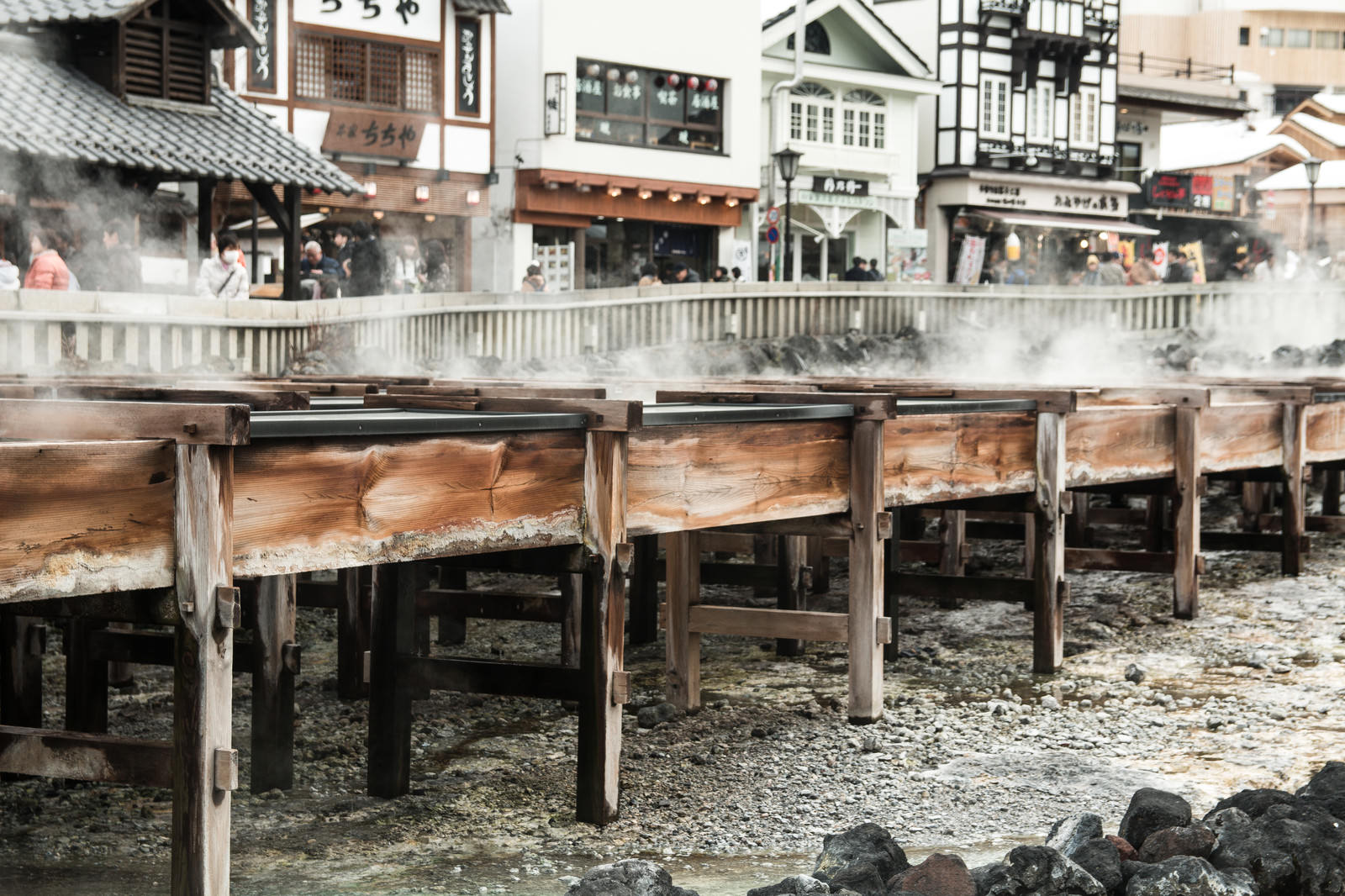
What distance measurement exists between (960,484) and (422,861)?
135 inches

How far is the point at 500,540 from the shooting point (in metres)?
5.26

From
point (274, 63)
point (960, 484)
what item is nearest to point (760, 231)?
point (274, 63)

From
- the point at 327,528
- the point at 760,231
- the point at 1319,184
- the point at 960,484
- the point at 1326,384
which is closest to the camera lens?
the point at 327,528

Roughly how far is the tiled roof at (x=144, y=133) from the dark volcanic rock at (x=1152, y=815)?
50.7ft

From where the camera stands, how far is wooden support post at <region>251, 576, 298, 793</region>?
248 inches

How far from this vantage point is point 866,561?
7.14 meters

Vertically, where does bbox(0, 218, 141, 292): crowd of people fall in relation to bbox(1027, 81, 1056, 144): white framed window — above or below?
below

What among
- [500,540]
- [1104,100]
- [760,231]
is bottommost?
[500,540]

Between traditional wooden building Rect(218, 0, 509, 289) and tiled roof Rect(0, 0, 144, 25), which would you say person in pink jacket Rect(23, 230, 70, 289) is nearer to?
tiled roof Rect(0, 0, 144, 25)

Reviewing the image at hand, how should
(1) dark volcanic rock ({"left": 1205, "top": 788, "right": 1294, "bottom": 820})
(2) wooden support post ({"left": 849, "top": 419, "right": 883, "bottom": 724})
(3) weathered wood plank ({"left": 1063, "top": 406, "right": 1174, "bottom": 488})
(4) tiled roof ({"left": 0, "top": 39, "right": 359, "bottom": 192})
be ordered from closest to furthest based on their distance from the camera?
1. (1) dark volcanic rock ({"left": 1205, "top": 788, "right": 1294, "bottom": 820})
2. (2) wooden support post ({"left": 849, "top": 419, "right": 883, "bottom": 724})
3. (3) weathered wood plank ({"left": 1063, "top": 406, "right": 1174, "bottom": 488})
4. (4) tiled roof ({"left": 0, "top": 39, "right": 359, "bottom": 192})

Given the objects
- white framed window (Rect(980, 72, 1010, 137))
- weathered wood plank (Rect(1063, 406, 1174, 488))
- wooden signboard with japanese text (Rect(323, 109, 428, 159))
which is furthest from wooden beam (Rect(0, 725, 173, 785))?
white framed window (Rect(980, 72, 1010, 137))

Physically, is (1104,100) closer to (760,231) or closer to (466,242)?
(760,231)

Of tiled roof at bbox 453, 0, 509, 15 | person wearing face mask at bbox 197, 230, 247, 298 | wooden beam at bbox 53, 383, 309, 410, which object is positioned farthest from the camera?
tiled roof at bbox 453, 0, 509, 15

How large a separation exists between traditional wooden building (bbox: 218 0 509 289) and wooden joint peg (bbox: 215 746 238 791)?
72.7 ft
